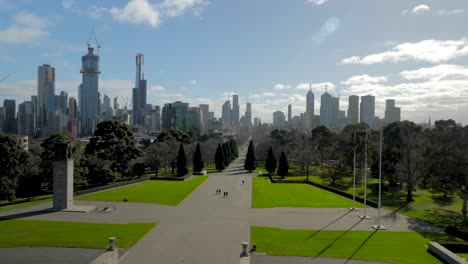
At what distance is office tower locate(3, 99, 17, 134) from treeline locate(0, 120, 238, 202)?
13666 cm

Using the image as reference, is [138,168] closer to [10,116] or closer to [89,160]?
[89,160]

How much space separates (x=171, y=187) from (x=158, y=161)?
1804cm

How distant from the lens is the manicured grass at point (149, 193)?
41469mm

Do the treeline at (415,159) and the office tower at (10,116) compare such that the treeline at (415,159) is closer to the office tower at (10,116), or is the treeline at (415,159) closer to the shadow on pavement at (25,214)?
the shadow on pavement at (25,214)

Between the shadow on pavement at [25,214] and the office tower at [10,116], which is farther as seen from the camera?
the office tower at [10,116]

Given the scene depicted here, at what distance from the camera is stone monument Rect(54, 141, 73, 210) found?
116 ft

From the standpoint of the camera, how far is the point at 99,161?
5612 cm

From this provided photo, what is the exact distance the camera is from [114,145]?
6041 cm

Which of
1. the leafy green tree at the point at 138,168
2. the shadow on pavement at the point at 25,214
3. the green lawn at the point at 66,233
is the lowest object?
the shadow on pavement at the point at 25,214

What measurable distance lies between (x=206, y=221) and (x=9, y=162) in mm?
24181

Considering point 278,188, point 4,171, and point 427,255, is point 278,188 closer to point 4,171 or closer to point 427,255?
point 427,255

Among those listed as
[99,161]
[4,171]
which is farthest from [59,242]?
[99,161]

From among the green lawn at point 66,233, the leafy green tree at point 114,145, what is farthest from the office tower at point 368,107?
the green lawn at point 66,233

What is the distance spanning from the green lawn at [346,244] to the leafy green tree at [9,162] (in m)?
27.8
